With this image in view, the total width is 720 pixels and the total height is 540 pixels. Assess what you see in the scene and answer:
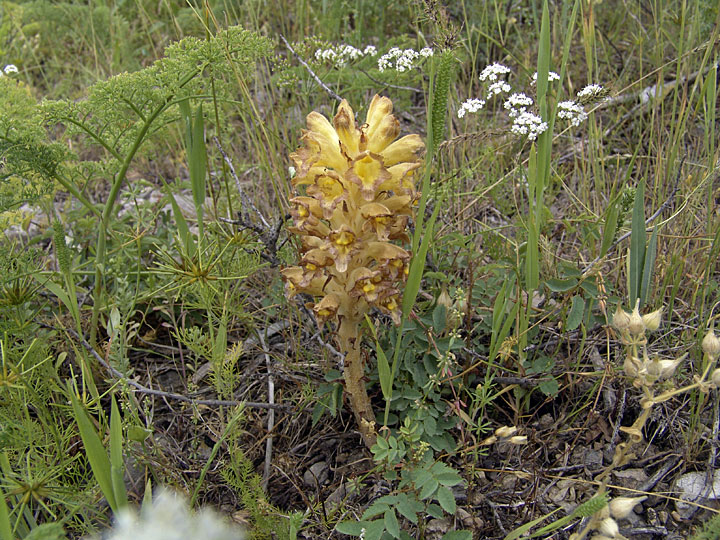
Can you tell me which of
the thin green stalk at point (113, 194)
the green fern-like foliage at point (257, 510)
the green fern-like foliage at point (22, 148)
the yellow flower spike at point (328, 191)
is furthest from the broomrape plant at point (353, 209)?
the green fern-like foliage at point (22, 148)

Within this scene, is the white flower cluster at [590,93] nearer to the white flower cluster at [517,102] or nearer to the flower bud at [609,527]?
the white flower cluster at [517,102]

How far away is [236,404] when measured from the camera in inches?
78.1

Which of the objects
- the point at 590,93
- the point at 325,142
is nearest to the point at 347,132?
the point at 325,142

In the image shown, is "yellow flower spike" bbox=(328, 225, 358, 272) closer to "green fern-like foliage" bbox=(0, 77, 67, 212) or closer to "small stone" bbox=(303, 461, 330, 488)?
"small stone" bbox=(303, 461, 330, 488)

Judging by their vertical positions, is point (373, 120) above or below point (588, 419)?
above

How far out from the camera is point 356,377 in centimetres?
186

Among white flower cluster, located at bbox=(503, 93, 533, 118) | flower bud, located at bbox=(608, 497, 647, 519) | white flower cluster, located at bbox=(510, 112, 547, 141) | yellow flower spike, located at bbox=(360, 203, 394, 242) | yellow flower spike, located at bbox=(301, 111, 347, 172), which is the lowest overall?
flower bud, located at bbox=(608, 497, 647, 519)

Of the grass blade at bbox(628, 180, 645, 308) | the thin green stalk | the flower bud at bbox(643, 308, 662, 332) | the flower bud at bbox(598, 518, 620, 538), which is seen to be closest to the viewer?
the flower bud at bbox(598, 518, 620, 538)

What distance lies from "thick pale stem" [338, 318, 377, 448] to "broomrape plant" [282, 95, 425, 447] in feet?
0.22

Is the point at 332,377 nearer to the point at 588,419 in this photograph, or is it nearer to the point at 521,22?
the point at 588,419

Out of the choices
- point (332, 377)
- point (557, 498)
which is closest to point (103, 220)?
point (332, 377)

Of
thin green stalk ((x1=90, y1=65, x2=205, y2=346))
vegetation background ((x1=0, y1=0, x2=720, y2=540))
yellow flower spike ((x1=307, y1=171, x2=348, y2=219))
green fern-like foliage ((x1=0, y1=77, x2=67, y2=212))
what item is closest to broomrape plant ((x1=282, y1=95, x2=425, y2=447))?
yellow flower spike ((x1=307, y1=171, x2=348, y2=219))

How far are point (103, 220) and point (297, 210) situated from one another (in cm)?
92

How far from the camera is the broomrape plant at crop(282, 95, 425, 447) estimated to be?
5.21ft
